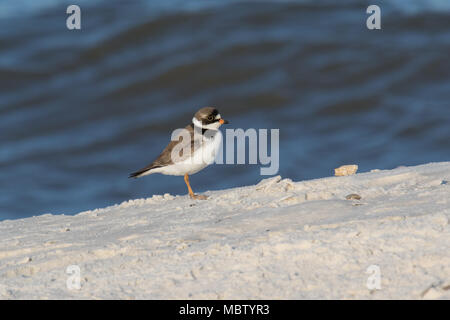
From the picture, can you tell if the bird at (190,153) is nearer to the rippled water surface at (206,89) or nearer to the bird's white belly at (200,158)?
the bird's white belly at (200,158)

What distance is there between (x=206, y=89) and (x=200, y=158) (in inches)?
416

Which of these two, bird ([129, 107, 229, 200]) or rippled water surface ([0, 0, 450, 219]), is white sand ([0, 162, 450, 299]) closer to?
bird ([129, 107, 229, 200])

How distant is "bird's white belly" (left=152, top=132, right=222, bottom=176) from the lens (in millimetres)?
7738

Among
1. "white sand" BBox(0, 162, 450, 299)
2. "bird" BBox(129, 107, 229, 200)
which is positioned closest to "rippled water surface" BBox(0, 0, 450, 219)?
"bird" BBox(129, 107, 229, 200)

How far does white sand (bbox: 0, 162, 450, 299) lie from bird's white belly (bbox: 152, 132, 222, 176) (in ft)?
3.87

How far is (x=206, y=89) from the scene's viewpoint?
18156 millimetres

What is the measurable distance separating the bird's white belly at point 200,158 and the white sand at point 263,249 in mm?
1179

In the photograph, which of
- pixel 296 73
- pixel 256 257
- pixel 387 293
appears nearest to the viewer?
pixel 387 293

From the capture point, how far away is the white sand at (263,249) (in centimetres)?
438

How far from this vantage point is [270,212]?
5.83 metres

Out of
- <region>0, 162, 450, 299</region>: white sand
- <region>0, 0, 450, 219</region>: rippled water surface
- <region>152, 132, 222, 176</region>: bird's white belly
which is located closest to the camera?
<region>0, 162, 450, 299</region>: white sand

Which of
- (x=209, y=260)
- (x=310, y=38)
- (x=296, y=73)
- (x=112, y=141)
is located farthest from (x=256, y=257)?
(x=310, y=38)

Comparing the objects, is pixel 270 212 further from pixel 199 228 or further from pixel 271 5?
pixel 271 5
